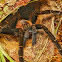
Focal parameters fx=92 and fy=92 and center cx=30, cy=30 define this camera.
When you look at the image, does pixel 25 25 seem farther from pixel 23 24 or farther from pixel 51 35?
pixel 51 35

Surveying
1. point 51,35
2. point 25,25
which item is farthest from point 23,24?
point 51,35

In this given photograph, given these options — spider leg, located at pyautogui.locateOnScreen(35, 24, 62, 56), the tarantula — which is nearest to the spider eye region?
the tarantula

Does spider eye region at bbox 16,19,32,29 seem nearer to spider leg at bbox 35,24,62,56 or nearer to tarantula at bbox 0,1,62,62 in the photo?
tarantula at bbox 0,1,62,62

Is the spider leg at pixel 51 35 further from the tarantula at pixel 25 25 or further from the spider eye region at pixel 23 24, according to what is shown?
the spider eye region at pixel 23 24

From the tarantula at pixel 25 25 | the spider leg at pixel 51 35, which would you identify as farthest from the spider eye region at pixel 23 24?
the spider leg at pixel 51 35

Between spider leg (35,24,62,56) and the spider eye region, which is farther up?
the spider eye region

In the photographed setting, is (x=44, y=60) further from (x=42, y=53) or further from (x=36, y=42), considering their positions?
(x=36, y=42)

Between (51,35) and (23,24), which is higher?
(23,24)

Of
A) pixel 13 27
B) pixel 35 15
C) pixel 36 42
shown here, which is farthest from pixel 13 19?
pixel 36 42
